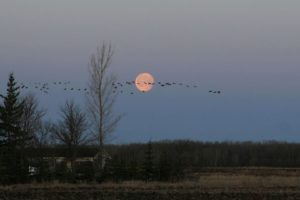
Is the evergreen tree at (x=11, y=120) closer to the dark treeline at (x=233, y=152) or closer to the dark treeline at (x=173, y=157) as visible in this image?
the dark treeline at (x=173, y=157)

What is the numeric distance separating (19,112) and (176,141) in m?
53.9

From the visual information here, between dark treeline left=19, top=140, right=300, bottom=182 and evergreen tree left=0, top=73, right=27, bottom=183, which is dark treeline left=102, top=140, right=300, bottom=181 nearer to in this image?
dark treeline left=19, top=140, right=300, bottom=182

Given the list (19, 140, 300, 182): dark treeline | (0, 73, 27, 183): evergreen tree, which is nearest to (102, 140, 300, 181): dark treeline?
(19, 140, 300, 182): dark treeline

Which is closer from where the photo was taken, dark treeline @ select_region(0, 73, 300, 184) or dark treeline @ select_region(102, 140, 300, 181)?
dark treeline @ select_region(0, 73, 300, 184)

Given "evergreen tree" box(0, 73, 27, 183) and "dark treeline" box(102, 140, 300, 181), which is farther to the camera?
"dark treeline" box(102, 140, 300, 181)

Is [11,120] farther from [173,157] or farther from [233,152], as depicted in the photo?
[233,152]

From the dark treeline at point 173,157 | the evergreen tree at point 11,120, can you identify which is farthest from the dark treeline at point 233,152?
the evergreen tree at point 11,120

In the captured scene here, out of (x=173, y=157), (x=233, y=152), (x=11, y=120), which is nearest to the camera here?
(x=173, y=157)

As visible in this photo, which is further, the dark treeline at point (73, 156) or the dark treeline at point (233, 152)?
the dark treeline at point (233, 152)

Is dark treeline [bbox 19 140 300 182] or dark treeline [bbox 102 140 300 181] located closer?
dark treeline [bbox 19 140 300 182]

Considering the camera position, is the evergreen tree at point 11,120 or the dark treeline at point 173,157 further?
the evergreen tree at point 11,120

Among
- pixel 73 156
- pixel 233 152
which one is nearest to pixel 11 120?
pixel 73 156

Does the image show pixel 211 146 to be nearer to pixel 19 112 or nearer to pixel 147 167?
pixel 19 112

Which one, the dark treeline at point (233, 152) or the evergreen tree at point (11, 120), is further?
the dark treeline at point (233, 152)
